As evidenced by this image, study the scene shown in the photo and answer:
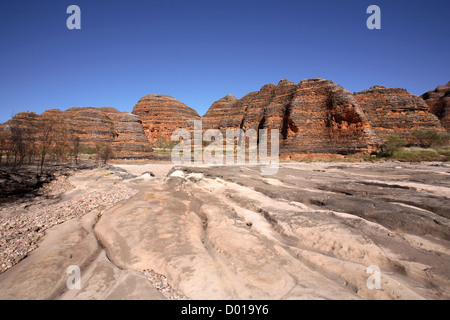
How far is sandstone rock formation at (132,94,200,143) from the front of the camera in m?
52.9

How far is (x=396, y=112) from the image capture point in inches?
1067

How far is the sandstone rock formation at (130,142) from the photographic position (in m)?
26.5

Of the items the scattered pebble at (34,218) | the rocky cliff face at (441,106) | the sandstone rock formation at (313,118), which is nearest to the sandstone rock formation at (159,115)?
the sandstone rock formation at (313,118)

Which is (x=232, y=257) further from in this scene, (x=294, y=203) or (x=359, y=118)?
(x=359, y=118)

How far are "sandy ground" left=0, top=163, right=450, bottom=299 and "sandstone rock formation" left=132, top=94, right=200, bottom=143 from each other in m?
50.2

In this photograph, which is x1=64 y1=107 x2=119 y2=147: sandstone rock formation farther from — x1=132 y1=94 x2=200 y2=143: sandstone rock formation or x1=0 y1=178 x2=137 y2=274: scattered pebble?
x1=0 y1=178 x2=137 y2=274: scattered pebble

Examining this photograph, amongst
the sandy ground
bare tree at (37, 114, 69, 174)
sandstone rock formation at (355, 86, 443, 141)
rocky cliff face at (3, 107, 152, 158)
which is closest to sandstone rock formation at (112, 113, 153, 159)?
rocky cliff face at (3, 107, 152, 158)

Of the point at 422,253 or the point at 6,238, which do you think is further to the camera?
the point at 6,238

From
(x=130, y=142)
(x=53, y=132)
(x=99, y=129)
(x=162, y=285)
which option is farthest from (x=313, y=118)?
(x=99, y=129)

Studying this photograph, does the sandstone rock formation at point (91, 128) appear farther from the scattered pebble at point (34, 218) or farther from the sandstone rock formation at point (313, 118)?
the scattered pebble at point (34, 218)

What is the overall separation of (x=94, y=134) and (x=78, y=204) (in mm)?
46370

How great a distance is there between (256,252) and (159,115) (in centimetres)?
5595
